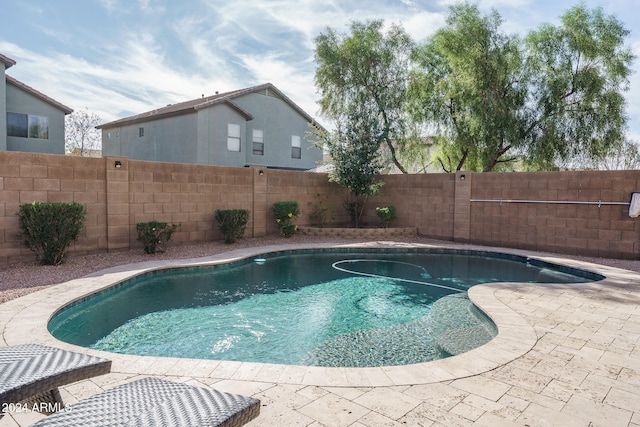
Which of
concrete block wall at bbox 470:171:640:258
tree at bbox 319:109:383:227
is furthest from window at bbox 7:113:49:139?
concrete block wall at bbox 470:171:640:258

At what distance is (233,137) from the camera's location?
712 inches

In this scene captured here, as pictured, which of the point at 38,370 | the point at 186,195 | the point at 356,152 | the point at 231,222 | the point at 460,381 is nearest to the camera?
the point at 38,370

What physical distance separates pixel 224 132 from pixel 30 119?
7.43 meters

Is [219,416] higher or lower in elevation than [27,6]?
lower

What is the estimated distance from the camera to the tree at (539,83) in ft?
42.4

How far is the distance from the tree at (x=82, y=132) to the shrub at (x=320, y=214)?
1733 centimetres

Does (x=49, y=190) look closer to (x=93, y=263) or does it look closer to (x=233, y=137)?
(x=93, y=263)

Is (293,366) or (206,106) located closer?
(293,366)

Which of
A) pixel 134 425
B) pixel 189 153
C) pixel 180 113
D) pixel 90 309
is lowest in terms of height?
pixel 90 309

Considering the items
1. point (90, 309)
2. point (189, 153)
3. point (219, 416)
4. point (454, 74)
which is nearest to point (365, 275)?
point (90, 309)

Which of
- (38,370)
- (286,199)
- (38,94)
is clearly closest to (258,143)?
(286,199)

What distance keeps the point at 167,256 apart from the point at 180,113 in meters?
10.8

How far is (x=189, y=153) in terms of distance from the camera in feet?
57.1

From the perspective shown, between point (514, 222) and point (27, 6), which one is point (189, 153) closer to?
point (27, 6)
